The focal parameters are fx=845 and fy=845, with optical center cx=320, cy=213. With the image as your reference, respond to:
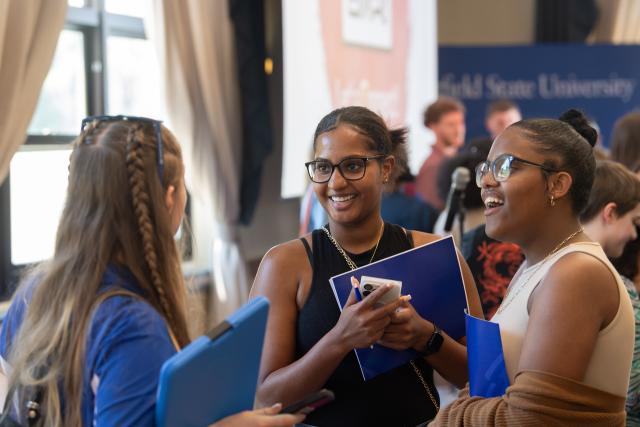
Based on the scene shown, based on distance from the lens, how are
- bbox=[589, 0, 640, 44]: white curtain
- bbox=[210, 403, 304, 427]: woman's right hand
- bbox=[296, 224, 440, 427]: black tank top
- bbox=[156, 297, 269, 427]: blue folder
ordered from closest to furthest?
bbox=[156, 297, 269, 427]: blue folder
bbox=[210, 403, 304, 427]: woman's right hand
bbox=[296, 224, 440, 427]: black tank top
bbox=[589, 0, 640, 44]: white curtain

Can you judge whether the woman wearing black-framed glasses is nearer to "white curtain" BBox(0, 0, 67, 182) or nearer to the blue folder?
the blue folder

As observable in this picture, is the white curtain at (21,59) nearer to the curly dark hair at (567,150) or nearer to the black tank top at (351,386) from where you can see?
the black tank top at (351,386)

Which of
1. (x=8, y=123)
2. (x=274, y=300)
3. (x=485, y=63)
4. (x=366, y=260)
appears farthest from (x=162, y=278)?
(x=485, y=63)

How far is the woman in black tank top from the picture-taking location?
177 centimetres

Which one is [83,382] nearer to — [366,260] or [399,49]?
[366,260]

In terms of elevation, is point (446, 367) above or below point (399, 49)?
below

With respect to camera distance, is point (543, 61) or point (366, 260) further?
point (543, 61)

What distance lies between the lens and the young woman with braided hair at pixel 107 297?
49.8 inches

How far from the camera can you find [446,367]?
5.96 feet

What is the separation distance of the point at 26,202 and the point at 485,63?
4944 millimetres

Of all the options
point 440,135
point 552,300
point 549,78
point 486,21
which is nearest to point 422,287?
point 552,300

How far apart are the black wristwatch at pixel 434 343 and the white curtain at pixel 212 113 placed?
9.78 ft

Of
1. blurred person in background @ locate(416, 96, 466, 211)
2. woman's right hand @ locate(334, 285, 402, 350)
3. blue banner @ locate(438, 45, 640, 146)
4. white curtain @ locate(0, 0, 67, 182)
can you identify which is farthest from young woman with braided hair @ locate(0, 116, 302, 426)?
blue banner @ locate(438, 45, 640, 146)

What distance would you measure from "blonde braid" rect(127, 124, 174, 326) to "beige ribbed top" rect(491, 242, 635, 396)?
2.07 feet
